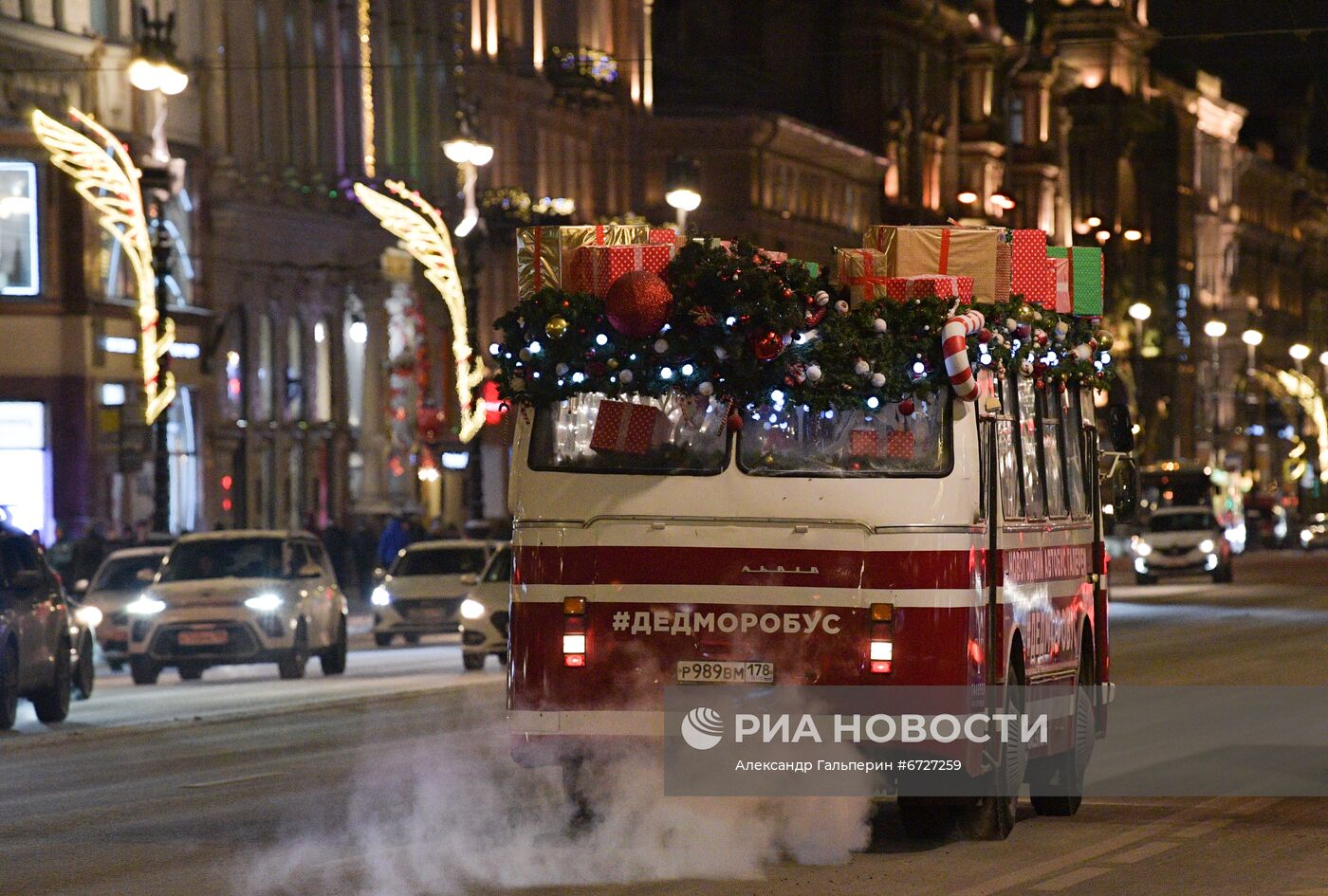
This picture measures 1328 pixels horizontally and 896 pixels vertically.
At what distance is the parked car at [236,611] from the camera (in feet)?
97.3

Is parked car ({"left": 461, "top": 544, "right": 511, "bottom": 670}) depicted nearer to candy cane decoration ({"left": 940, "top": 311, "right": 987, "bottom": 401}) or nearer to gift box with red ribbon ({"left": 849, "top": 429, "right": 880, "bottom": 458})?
gift box with red ribbon ({"left": 849, "top": 429, "right": 880, "bottom": 458})

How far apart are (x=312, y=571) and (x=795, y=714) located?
59.9 ft

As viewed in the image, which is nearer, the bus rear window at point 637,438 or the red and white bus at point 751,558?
the red and white bus at point 751,558

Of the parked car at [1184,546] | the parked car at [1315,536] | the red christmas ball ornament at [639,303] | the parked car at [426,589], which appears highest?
the red christmas ball ornament at [639,303]

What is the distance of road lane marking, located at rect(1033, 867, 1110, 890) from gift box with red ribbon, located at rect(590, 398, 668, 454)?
2795 millimetres

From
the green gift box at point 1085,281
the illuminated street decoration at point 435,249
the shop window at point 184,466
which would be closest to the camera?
the green gift box at point 1085,281

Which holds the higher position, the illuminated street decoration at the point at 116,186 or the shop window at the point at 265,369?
the illuminated street decoration at the point at 116,186

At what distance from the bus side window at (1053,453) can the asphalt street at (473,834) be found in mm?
1708

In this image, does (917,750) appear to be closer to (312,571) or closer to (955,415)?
(955,415)

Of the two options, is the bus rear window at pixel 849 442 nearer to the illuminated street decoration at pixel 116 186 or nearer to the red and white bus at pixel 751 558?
the red and white bus at pixel 751 558

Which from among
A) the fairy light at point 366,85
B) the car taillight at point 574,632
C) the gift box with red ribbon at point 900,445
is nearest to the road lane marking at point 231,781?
the car taillight at point 574,632

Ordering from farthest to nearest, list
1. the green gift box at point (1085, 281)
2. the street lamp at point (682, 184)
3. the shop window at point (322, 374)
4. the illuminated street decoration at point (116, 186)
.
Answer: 1. the shop window at point (322, 374)
2. the street lamp at point (682, 184)
3. the illuminated street decoration at point (116, 186)
4. the green gift box at point (1085, 281)

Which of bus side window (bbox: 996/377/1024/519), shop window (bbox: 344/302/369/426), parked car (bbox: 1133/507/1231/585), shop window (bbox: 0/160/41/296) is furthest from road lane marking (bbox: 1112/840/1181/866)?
shop window (bbox: 344/302/369/426)

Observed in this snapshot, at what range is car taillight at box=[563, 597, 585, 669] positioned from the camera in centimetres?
1320
